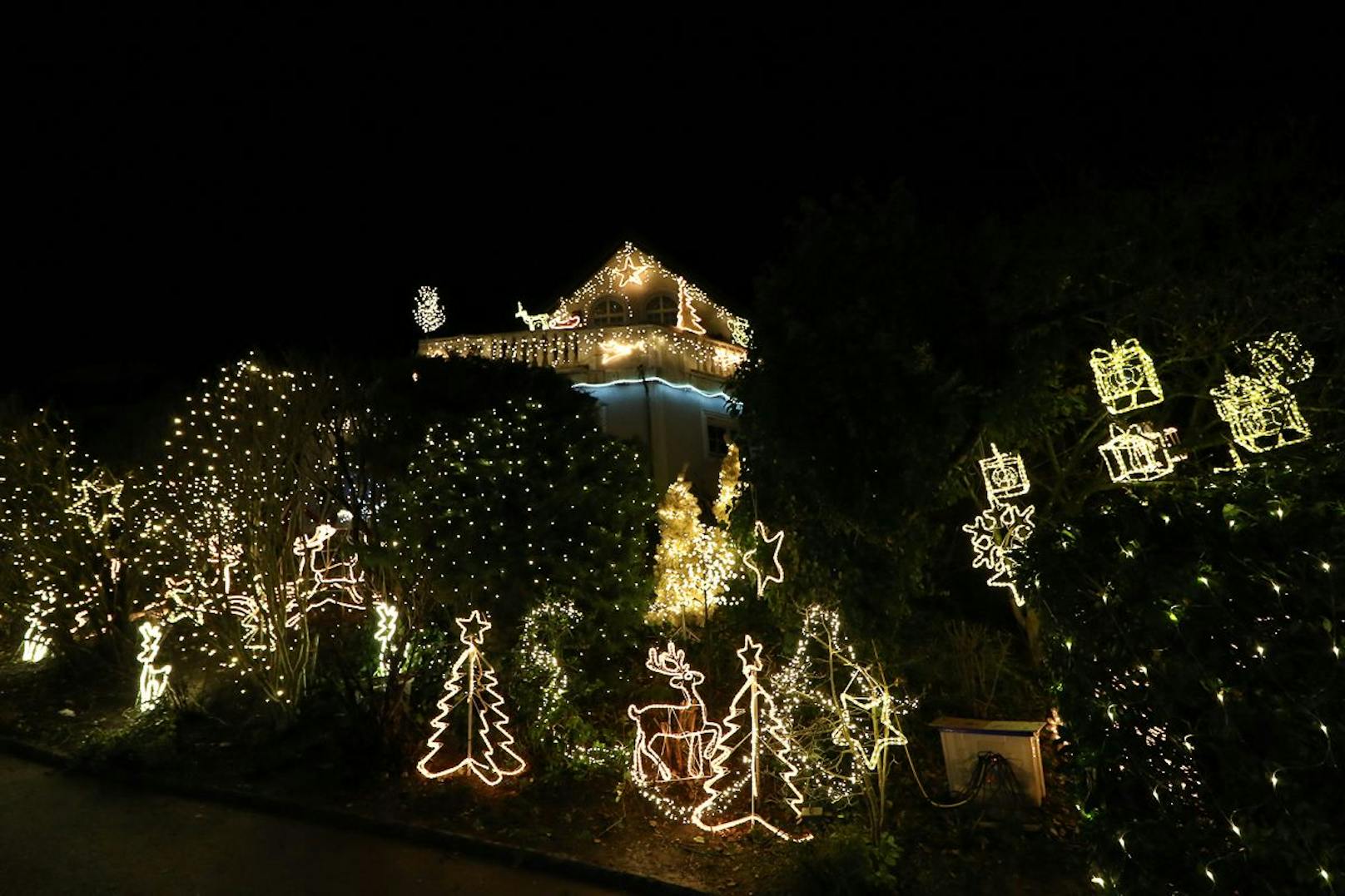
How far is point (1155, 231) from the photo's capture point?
285 inches

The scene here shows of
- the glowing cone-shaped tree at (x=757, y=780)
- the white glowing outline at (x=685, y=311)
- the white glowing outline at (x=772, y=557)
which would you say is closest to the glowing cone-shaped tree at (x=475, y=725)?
the glowing cone-shaped tree at (x=757, y=780)

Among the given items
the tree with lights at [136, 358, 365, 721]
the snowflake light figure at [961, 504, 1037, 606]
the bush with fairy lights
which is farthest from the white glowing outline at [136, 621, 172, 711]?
the bush with fairy lights

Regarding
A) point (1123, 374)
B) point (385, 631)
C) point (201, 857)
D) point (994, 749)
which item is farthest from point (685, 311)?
point (201, 857)

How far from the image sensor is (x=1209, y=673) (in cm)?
346

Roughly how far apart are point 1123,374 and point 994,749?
349 centimetres

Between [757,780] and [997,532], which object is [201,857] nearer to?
[757,780]

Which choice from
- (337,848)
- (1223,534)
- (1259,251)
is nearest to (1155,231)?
(1259,251)

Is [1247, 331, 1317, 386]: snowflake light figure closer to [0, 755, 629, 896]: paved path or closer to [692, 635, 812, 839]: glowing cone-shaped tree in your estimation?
[692, 635, 812, 839]: glowing cone-shaped tree

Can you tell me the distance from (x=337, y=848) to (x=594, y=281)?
1375 centimetres

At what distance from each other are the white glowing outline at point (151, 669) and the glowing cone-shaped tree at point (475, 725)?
4251 mm

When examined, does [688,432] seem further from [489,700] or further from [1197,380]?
[1197,380]

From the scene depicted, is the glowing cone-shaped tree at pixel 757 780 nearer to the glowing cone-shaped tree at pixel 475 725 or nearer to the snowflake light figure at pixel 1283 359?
the glowing cone-shaped tree at pixel 475 725

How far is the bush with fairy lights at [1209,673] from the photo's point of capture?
318cm

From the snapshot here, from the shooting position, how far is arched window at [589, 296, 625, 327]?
18.5m
